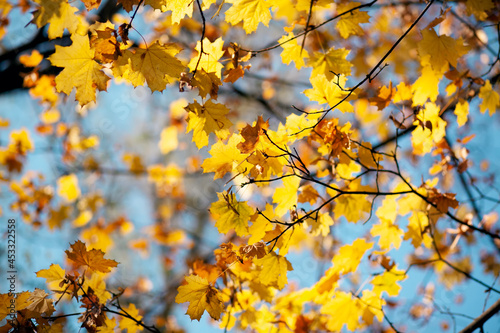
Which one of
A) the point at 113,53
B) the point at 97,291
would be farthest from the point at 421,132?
the point at 97,291

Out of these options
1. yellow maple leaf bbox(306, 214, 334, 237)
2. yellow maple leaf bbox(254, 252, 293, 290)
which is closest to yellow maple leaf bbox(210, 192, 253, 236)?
yellow maple leaf bbox(254, 252, 293, 290)

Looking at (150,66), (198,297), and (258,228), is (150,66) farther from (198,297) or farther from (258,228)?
(198,297)

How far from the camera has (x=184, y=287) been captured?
1.31 meters

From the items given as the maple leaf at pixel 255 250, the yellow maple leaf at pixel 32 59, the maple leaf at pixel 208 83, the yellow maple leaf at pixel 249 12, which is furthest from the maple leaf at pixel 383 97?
the yellow maple leaf at pixel 32 59

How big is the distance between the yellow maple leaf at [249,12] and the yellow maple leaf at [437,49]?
2.44 feet

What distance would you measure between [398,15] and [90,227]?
663 centimetres

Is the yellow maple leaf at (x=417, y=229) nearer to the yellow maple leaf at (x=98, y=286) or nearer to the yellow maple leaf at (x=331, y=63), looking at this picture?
the yellow maple leaf at (x=331, y=63)

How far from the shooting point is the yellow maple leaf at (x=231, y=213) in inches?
53.0

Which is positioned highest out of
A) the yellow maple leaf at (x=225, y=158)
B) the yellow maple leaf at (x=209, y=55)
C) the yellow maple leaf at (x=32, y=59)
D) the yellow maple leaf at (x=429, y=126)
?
the yellow maple leaf at (x=32, y=59)

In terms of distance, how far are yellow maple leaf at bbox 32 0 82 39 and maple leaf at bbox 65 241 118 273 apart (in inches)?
32.6

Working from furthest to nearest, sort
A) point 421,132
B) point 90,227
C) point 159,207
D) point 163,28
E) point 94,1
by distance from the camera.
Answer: point 159,207 → point 90,227 → point 163,28 → point 421,132 → point 94,1

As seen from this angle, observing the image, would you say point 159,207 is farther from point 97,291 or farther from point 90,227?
point 97,291

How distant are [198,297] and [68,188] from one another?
5.42 m

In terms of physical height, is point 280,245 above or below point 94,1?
below
